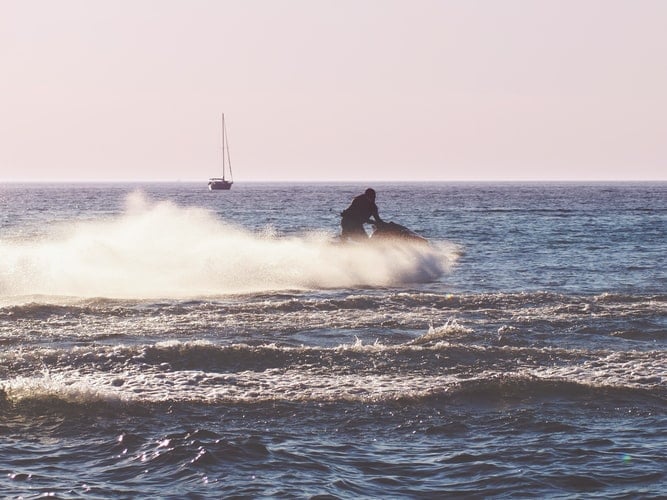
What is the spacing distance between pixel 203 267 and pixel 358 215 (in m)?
4.42

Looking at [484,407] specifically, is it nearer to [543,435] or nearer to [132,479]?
[543,435]

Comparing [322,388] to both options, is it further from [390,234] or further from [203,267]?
[390,234]

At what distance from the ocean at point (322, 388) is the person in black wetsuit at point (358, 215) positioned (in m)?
1.95

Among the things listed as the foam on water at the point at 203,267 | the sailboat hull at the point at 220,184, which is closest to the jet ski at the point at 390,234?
the foam on water at the point at 203,267

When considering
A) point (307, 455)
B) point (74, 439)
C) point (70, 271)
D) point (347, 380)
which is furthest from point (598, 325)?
point (70, 271)

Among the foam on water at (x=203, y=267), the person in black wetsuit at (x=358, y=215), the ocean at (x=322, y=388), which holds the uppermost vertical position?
the person in black wetsuit at (x=358, y=215)

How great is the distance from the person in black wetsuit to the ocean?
195 cm

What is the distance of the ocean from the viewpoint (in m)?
8.62

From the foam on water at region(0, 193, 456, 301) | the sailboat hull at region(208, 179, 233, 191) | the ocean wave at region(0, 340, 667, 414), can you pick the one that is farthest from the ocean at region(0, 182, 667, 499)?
the sailboat hull at region(208, 179, 233, 191)

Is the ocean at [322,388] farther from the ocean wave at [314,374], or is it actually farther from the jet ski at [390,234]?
the jet ski at [390,234]

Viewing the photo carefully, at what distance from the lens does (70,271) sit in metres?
24.0

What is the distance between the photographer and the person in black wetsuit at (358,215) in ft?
83.5

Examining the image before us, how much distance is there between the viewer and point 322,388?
11.8 meters

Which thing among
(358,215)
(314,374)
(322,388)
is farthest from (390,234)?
(322,388)
